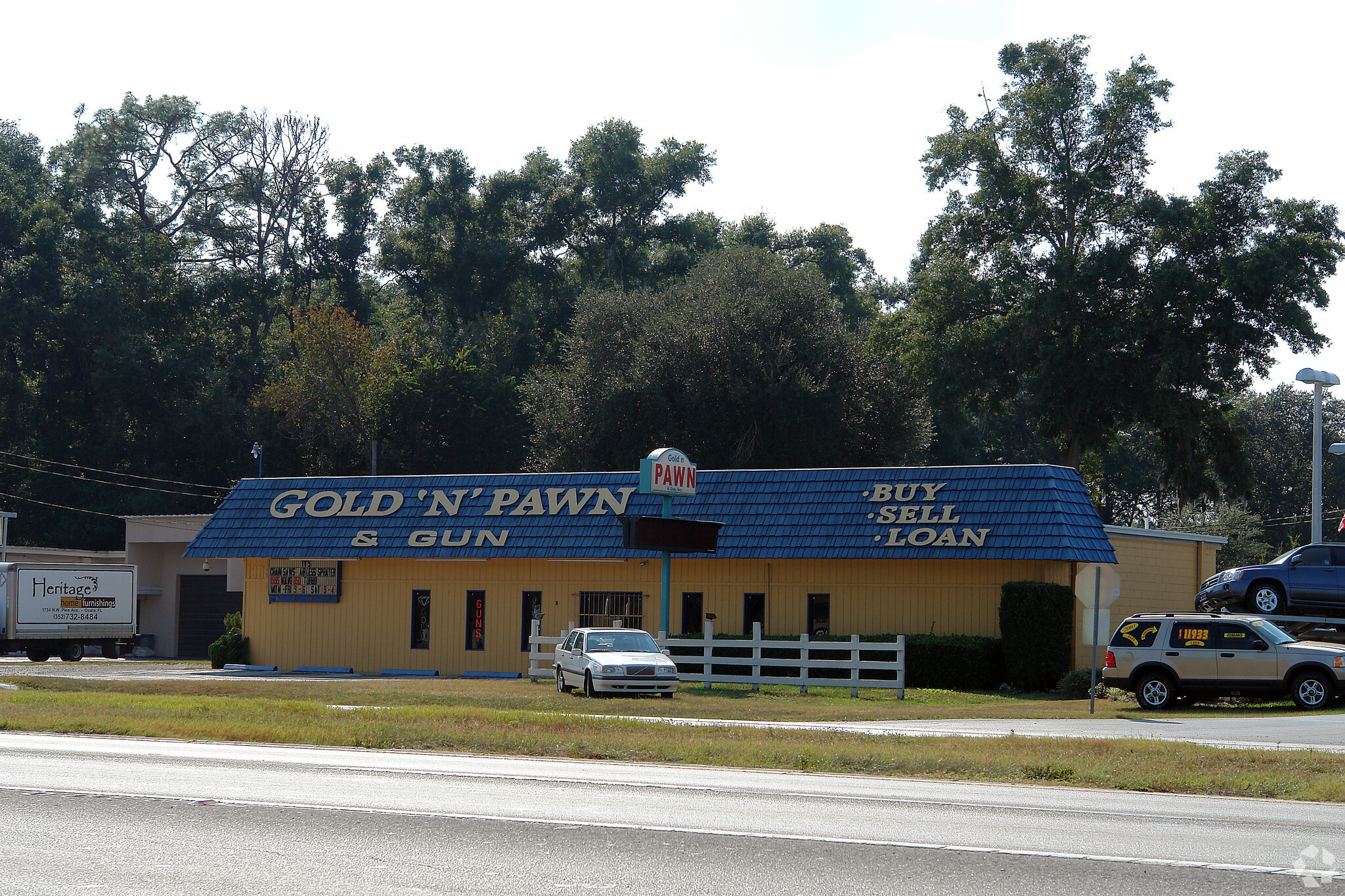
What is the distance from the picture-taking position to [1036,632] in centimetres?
3055

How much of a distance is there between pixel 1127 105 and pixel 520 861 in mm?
46810

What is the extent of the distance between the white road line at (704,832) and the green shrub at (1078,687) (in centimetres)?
1993

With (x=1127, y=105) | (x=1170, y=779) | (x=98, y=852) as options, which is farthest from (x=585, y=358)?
(x=98, y=852)

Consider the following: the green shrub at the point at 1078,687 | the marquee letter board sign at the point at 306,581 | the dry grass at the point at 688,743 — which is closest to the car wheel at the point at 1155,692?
the green shrub at the point at 1078,687

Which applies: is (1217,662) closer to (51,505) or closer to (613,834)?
(613,834)

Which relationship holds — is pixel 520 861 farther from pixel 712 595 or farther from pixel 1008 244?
pixel 1008 244

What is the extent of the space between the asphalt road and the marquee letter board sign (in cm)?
2381

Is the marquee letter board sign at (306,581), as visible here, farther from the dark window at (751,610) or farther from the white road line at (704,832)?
the white road line at (704,832)

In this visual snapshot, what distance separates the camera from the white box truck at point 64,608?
4422 centimetres

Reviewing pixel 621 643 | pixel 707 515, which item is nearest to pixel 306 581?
pixel 707 515

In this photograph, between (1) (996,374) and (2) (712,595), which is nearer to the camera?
(2) (712,595)

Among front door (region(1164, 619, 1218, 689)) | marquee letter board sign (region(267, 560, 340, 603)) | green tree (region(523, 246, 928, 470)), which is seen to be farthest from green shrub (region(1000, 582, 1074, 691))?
green tree (region(523, 246, 928, 470))

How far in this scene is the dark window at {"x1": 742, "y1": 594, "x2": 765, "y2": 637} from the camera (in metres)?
35.2

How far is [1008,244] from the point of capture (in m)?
51.6
